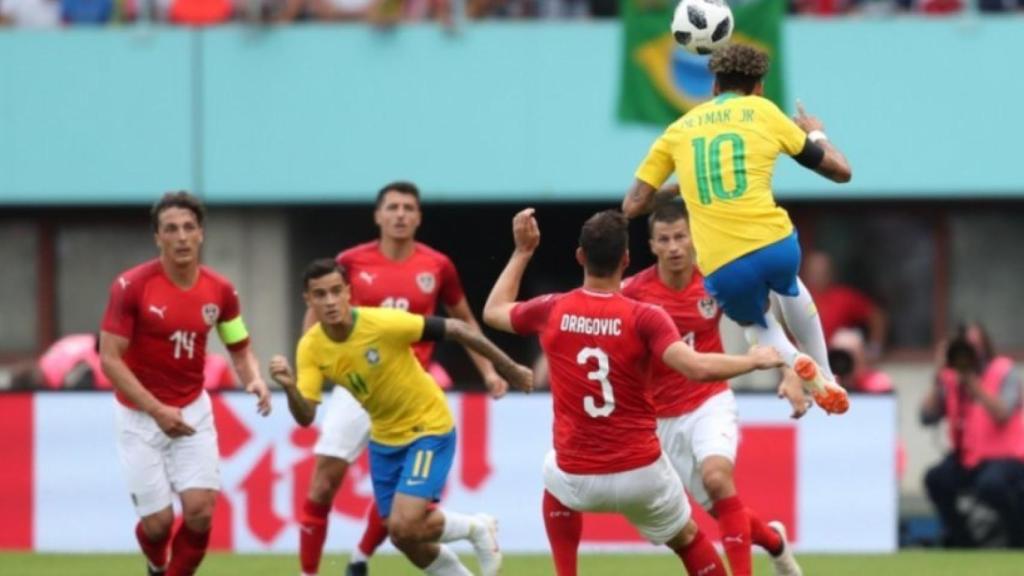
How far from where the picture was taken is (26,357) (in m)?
22.8

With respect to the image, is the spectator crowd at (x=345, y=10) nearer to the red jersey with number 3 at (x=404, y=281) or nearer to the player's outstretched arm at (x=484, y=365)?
the red jersey with number 3 at (x=404, y=281)

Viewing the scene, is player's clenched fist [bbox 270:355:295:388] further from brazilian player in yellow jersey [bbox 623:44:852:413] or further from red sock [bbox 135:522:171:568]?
brazilian player in yellow jersey [bbox 623:44:852:413]

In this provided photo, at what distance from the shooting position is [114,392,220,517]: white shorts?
13625 millimetres

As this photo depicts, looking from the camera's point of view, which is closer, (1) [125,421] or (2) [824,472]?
(1) [125,421]

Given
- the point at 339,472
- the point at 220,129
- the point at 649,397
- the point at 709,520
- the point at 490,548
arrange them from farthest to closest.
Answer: the point at 220,129, the point at 709,520, the point at 339,472, the point at 490,548, the point at 649,397

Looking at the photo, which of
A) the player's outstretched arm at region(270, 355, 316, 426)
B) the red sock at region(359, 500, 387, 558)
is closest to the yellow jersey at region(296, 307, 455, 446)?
the player's outstretched arm at region(270, 355, 316, 426)

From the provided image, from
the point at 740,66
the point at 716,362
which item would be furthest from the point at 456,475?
the point at 716,362

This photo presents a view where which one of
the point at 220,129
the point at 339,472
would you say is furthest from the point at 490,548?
the point at 220,129

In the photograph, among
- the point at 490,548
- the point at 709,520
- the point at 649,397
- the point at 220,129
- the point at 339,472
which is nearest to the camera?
the point at 649,397

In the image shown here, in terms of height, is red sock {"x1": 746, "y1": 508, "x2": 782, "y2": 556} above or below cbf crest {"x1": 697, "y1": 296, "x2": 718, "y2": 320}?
below

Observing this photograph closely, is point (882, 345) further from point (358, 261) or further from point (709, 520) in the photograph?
point (358, 261)

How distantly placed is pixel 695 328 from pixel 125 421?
122 inches

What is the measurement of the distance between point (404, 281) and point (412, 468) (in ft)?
7.10

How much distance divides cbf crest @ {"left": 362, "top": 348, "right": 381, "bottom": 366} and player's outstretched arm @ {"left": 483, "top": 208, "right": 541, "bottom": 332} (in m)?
1.35
